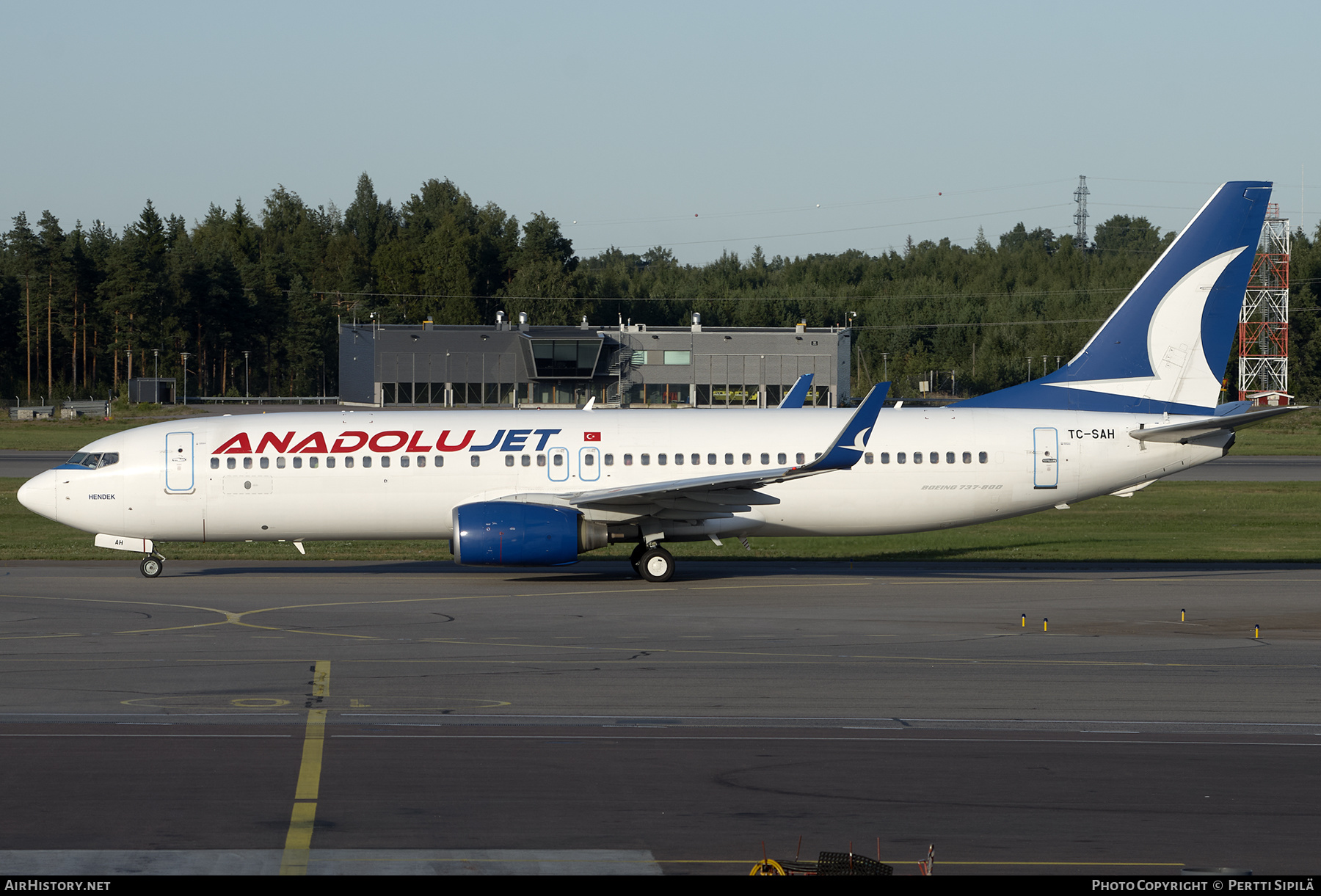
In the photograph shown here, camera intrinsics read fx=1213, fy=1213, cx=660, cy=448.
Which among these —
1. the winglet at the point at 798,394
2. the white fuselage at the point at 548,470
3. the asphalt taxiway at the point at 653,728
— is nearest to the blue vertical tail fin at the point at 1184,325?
the white fuselage at the point at 548,470

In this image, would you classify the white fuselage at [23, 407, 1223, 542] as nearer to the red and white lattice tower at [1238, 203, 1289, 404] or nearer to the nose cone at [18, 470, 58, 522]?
the nose cone at [18, 470, 58, 522]

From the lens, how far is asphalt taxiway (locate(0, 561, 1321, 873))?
10125mm

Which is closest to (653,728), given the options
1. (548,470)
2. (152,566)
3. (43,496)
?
(548,470)

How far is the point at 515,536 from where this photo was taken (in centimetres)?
2430

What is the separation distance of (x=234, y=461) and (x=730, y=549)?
13.2 meters

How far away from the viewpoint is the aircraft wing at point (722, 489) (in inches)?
963

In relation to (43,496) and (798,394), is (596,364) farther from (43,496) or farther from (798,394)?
(43,496)

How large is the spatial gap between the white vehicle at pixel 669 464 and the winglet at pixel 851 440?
616mm

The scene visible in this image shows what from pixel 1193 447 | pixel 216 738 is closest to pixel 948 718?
pixel 216 738

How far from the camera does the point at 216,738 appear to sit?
44.1 feet

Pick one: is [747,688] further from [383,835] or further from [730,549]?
[730,549]

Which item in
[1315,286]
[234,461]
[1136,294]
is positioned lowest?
[234,461]

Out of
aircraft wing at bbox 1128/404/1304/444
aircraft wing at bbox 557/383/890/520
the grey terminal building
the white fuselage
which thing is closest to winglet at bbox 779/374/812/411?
the white fuselage

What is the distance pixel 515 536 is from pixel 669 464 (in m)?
4.29
